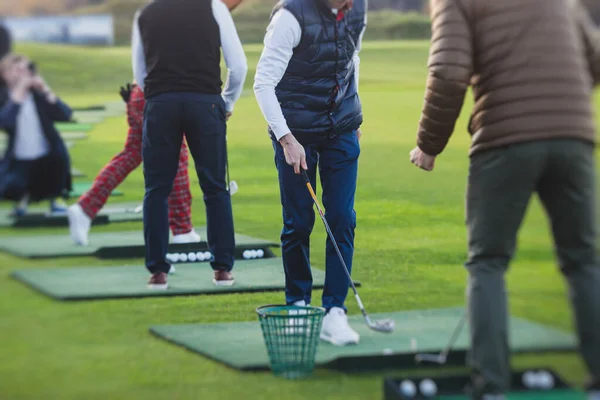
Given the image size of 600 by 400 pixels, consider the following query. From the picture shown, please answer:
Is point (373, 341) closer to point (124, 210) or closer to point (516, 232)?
point (516, 232)

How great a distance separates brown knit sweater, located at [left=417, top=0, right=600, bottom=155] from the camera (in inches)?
160

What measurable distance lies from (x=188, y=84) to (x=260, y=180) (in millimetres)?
6845

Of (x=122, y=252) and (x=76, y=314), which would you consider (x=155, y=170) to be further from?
(x=122, y=252)

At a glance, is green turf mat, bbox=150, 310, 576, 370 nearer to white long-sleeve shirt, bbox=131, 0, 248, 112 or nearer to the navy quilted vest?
the navy quilted vest

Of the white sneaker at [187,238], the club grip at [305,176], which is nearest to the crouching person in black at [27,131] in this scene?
the club grip at [305,176]

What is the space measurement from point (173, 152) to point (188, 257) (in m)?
1.34

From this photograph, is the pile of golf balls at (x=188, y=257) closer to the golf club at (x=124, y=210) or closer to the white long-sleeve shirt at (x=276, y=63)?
the golf club at (x=124, y=210)

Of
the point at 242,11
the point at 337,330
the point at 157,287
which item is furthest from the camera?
the point at 242,11

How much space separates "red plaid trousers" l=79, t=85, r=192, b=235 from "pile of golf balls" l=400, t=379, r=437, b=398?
2.30 metres

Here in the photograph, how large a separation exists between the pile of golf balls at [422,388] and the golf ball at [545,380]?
14.8 inches

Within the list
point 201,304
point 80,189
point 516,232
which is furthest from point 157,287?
point 516,232

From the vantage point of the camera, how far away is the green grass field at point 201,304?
447 cm

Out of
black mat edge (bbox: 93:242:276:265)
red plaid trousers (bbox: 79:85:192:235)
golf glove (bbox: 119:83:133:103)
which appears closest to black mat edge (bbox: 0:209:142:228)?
red plaid trousers (bbox: 79:85:192:235)

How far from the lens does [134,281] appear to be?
6.82 m
